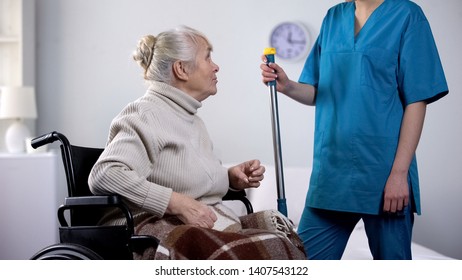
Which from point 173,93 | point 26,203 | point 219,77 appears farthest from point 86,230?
point 219,77

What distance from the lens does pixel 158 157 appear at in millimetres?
1273

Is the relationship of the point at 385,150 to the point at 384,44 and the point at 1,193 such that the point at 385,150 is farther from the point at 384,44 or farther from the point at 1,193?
the point at 1,193

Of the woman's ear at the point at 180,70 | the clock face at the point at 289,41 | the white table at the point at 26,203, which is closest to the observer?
the woman's ear at the point at 180,70

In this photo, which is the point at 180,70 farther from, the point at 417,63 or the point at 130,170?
the point at 417,63

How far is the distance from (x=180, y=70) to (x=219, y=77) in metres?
1.66

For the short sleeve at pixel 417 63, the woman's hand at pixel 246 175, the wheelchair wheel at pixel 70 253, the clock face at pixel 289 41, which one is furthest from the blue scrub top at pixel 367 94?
the clock face at pixel 289 41

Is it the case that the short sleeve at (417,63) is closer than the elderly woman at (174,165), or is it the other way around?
the elderly woman at (174,165)

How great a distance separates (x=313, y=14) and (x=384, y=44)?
1.73 meters

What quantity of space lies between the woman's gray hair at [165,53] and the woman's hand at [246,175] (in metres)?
0.26

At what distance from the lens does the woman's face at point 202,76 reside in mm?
1381

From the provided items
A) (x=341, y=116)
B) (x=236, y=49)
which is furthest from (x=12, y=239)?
(x=341, y=116)

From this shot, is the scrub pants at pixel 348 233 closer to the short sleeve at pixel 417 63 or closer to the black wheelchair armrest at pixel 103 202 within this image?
the short sleeve at pixel 417 63

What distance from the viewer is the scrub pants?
51.3 inches

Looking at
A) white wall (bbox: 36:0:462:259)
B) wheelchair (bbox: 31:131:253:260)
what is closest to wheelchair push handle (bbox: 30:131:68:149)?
wheelchair (bbox: 31:131:253:260)
